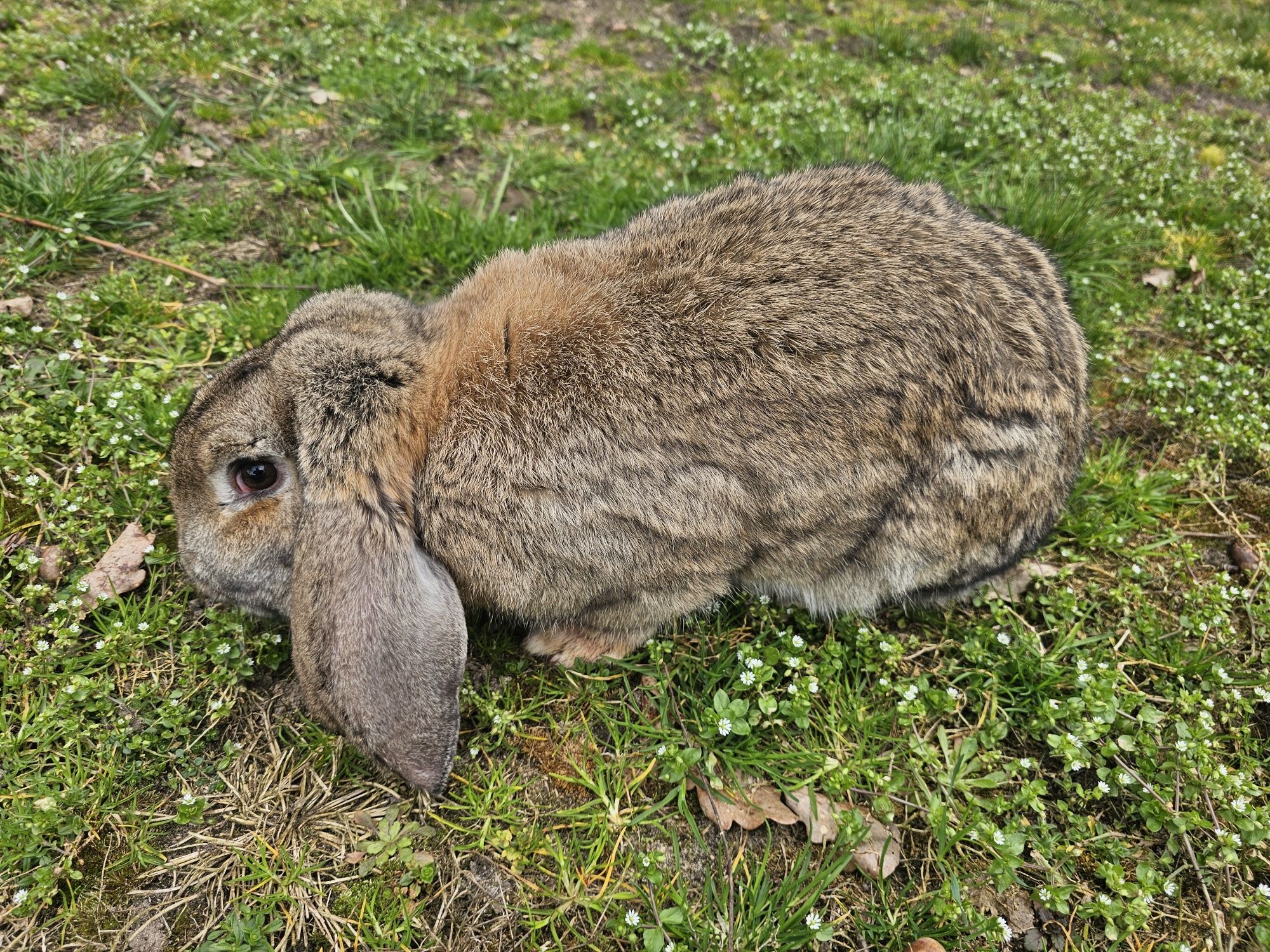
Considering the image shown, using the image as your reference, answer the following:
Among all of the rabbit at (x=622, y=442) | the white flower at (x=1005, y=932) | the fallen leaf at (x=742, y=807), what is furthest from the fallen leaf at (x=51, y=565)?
the white flower at (x=1005, y=932)

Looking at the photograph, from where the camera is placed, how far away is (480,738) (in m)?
3.07

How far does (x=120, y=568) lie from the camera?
327 cm

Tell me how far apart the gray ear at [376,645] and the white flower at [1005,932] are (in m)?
2.03

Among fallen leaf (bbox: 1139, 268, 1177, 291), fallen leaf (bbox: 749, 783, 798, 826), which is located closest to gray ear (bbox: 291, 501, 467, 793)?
fallen leaf (bbox: 749, 783, 798, 826)

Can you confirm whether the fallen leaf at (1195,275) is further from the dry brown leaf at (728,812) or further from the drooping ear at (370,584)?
the drooping ear at (370,584)

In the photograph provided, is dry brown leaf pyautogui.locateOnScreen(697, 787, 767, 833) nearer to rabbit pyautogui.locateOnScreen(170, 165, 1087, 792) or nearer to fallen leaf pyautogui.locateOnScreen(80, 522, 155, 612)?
rabbit pyautogui.locateOnScreen(170, 165, 1087, 792)

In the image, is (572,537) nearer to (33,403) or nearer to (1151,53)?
(33,403)

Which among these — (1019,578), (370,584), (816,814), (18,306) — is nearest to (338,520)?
(370,584)

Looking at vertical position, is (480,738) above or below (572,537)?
below

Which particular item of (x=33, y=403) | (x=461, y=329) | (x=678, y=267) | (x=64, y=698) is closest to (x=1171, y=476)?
(x=678, y=267)

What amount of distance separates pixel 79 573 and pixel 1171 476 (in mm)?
5339

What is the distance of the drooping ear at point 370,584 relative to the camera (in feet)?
8.75

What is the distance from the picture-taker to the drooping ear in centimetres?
267

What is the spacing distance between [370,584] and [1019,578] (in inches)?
120
